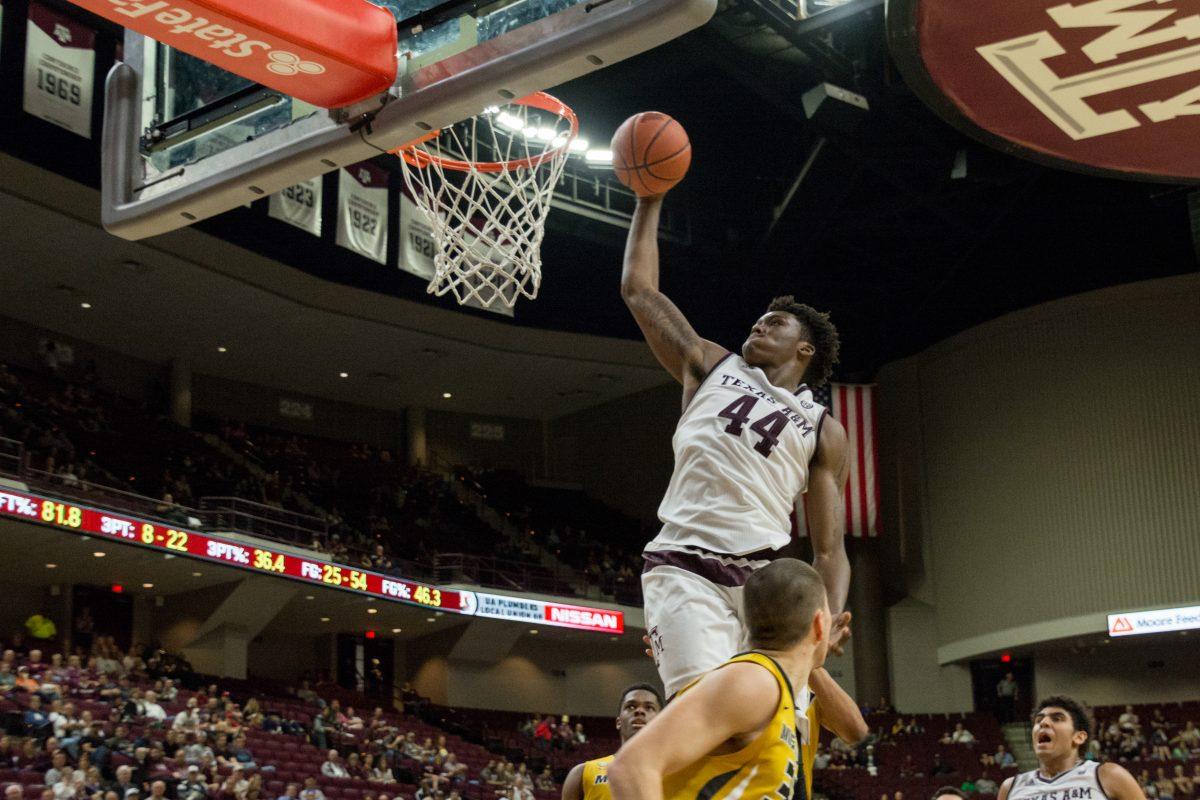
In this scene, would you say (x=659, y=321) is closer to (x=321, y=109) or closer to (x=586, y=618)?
(x=321, y=109)

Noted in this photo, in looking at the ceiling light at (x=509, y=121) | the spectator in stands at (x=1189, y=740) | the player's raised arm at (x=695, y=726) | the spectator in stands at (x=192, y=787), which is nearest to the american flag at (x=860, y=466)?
the spectator in stands at (x=1189, y=740)

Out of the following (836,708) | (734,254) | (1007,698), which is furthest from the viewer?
(1007,698)

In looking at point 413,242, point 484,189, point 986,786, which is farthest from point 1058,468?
point 484,189

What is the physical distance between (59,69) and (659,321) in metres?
18.6

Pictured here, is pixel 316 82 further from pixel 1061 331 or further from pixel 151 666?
pixel 1061 331

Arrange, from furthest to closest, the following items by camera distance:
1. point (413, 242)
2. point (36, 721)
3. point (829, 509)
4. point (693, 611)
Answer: point (413, 242)
point (36, 721)
point (829, 509)
point (693, 611)

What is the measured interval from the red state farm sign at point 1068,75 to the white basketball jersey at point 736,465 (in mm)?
11138

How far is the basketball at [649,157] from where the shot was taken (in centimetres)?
530

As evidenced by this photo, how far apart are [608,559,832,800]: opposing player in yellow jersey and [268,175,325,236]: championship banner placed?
822 inches

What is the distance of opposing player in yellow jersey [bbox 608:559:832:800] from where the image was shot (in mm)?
3182

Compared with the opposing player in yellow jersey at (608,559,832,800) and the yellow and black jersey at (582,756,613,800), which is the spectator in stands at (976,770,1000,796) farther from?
the opposing player in yellow jersey at (608,559,832,800)

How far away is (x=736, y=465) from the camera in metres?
4.90

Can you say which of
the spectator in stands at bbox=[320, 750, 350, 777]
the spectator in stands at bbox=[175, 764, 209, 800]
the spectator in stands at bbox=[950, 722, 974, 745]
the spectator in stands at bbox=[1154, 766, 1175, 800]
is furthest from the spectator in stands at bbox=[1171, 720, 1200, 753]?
the spectator in stands at bbox=[175, 764, 209, 800]

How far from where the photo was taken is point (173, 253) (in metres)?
26.3
